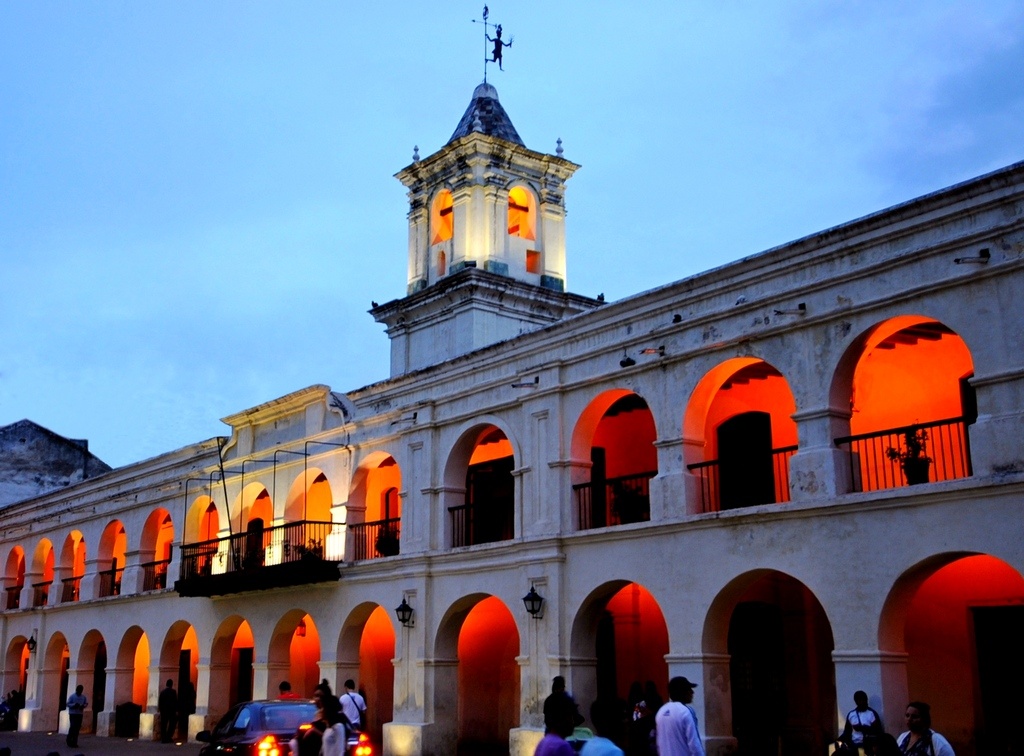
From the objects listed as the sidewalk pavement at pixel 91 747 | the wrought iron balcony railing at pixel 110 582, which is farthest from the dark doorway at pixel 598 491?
the wrought iron balcony railing at pixel 110 582

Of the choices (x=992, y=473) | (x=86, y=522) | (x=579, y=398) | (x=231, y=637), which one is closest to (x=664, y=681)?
(x=579, y=398)

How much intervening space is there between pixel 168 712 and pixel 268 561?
15.7 feet

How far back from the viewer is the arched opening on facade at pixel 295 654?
2614 centimetres

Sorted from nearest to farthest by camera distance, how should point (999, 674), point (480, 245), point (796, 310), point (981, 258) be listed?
point (981, 258) < point (796, 310) < point (999, 674) < point (480, 245)

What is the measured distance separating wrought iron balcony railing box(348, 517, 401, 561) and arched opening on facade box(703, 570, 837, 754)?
273 inches

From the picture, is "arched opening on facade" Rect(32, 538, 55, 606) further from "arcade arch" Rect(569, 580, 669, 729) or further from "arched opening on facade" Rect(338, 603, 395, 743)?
"arcade arch" Rect(569, 580, 669, 729)

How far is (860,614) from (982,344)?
3569 millimetres

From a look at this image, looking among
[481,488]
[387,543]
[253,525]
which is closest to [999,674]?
[481,488]

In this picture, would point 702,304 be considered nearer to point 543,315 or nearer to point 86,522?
point 543,315

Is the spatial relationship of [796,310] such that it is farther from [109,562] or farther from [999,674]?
[109,562]

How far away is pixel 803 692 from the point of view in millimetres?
19781

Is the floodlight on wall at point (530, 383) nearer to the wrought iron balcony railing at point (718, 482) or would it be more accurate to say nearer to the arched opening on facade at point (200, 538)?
the wrought iron balcony railing at point (718, 482)

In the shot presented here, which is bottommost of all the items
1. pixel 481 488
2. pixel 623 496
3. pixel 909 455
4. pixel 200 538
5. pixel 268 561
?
pixel 268 561

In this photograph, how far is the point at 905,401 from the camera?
18.0m
